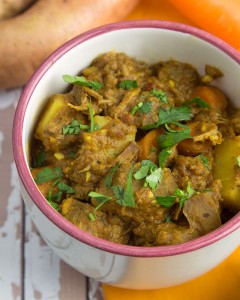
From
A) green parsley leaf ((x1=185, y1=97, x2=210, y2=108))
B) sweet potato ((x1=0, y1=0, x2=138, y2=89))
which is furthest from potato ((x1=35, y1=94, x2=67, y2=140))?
sweet potato ((x1=0, y1=0, x2=138, y2=89))

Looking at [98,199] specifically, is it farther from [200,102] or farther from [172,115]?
[200,102]

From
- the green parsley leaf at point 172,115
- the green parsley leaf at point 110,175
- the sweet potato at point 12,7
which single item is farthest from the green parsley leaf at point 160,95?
the sweet potato at point 12,7

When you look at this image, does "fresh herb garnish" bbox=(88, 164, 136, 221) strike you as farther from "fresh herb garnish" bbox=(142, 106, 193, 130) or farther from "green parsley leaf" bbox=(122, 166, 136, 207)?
"fresh herb garnish" bbox=(142, 106, 193, 130)

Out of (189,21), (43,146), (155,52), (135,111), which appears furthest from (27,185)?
(189,21)

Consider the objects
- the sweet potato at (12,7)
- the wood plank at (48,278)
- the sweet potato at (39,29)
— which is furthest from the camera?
the sweet potato at (12,7)

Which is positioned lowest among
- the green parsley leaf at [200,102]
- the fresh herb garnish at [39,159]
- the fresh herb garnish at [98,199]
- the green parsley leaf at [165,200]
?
the fresh herb garnish at [39,159]

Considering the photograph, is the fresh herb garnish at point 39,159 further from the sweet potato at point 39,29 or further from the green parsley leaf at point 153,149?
the sweet potato at point 39,29
